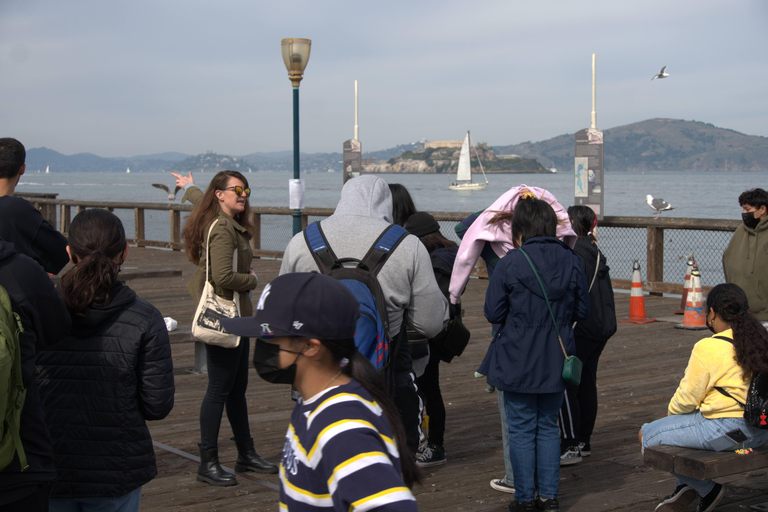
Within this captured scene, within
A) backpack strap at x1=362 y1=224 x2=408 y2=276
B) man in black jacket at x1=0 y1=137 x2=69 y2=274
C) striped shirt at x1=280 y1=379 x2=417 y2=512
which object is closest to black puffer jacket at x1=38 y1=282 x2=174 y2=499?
backpack strap at x1=362 y1=224 x2=408 y2=276

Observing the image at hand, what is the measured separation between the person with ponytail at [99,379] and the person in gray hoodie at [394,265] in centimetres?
68

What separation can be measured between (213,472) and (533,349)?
2021 mm

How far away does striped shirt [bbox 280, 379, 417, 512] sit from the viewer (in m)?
1.60

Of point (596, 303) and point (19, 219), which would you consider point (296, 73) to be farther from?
point (19, 219)

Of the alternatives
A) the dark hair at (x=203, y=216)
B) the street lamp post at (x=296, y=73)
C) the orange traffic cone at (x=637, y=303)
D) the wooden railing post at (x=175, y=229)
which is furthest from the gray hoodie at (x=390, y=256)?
the wooden railing post at (x=175, y=229)

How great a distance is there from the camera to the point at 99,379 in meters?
2.84

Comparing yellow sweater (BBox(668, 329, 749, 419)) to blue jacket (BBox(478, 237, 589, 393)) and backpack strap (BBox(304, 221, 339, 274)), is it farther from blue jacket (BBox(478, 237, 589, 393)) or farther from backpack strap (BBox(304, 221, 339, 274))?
backpack strap (BBox(304, 221, 339, 274))

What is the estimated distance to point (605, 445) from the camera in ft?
17.4

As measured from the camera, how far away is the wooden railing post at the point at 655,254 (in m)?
11.6

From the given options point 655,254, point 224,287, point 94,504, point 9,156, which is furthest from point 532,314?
point 655,254

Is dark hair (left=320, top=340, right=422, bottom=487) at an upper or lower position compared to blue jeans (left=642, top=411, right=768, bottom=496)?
upper

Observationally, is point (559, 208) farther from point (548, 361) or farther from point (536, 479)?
point (536, 479)

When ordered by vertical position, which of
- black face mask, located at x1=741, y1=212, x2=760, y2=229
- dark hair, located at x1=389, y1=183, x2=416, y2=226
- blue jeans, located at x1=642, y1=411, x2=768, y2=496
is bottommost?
blue jeans, located at x1=642, y1=411, x2=768, y2=496

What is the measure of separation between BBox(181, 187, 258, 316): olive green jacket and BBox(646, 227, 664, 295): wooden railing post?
856cm
